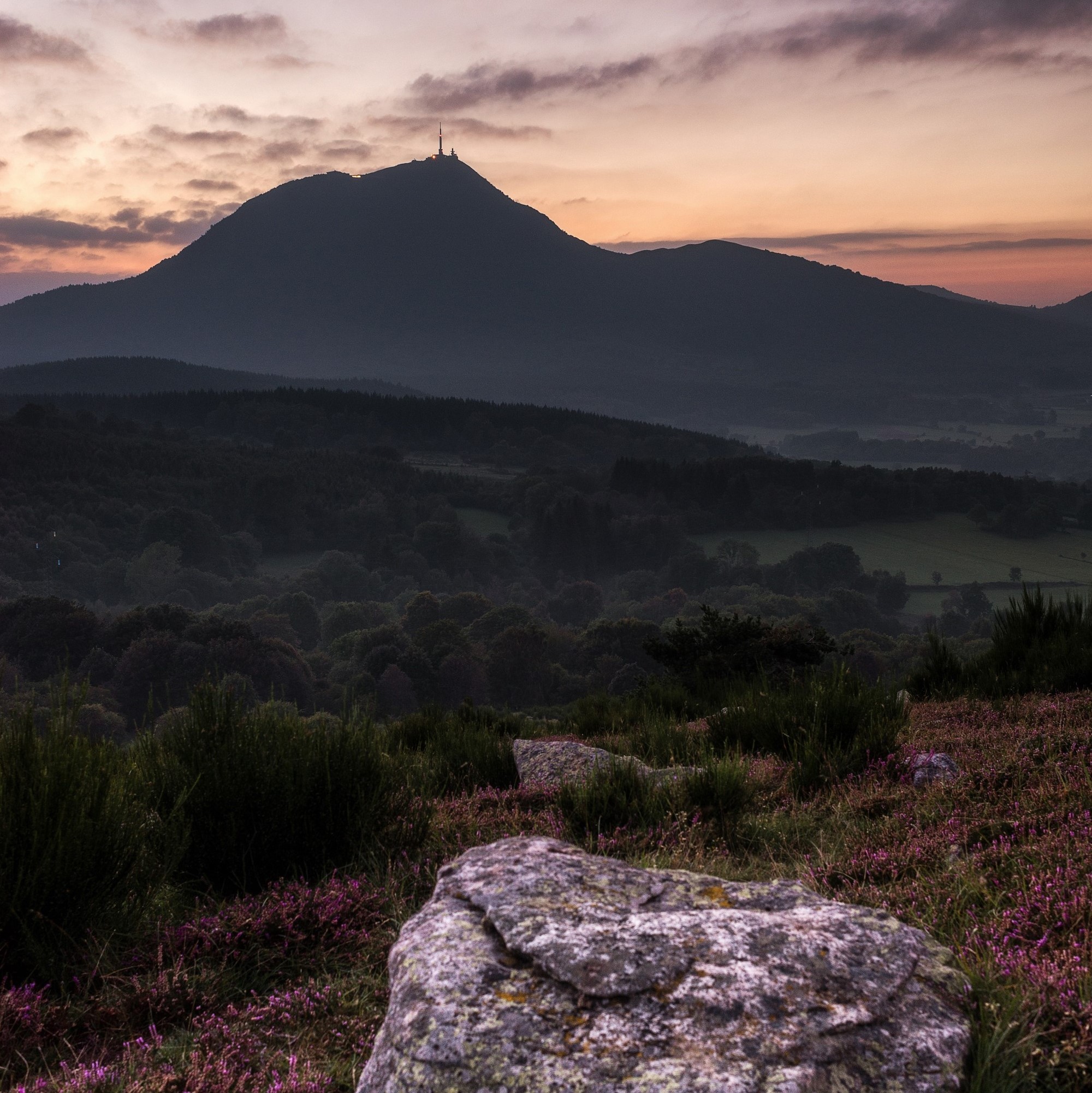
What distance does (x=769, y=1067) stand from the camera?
1.88 m

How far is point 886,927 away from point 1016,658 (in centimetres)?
696

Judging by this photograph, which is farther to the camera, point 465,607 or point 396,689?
point 465,607

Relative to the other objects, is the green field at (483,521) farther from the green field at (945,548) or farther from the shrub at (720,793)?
the shrub at (720,793)

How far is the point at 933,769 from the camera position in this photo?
503cm

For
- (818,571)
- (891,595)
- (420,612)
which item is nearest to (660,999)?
(420,612)

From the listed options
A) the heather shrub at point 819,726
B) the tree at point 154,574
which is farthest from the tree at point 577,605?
the heather shrub at point 819,726

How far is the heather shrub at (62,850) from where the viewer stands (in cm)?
306

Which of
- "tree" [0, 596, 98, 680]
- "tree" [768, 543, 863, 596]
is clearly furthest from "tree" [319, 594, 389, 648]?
"tree" [768, 543, 863, 596]

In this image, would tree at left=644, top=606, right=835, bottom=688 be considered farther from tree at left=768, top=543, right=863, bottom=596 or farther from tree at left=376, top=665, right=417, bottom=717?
tree at left=768, top=543, right=863, bottom=596

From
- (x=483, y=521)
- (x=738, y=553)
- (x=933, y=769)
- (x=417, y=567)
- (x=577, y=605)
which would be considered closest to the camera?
(x=933, y=769)

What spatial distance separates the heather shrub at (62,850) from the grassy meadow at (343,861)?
1 cm

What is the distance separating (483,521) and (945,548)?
96.4m

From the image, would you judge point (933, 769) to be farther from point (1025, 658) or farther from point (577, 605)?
point (577, 605)

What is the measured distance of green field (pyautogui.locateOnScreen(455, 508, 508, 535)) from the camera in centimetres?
18188
